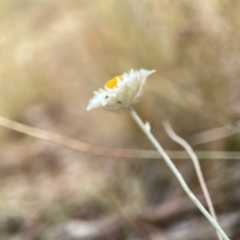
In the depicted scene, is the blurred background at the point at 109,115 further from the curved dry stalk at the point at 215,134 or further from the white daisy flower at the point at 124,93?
the white daisy flower at the point at 124,93

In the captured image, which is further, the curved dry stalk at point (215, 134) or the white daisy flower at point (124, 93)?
the curved dry stalk at point (215, 134)

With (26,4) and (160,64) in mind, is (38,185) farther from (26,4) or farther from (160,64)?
(26,4)

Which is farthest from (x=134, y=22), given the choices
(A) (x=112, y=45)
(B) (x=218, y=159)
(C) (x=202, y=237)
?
(C) (x=202, y=237)

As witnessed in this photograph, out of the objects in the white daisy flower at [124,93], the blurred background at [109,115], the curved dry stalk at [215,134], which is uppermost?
the blurred background at [109,115]

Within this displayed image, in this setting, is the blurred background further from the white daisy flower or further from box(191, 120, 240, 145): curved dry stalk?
the white daisy flower

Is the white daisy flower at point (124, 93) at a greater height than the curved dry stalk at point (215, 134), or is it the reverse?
the curved dry stalk at point (215, 134)

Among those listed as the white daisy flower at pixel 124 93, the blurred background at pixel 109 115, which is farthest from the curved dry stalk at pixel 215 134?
the white daisy flower at pixel 124 93

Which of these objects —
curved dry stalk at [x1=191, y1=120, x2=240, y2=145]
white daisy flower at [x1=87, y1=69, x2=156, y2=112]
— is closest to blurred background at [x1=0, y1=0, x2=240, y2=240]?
curved dry stalk at [x1=191, y1=120, x2=240, y2=145]

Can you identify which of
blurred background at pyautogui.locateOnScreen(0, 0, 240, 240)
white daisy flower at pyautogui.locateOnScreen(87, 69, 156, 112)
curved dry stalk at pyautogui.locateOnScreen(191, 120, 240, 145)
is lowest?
white daisy flower at pyautogui.locateOnScreen(87, 69, 156, 112)
